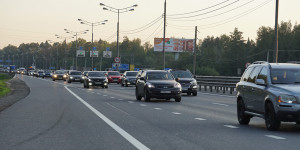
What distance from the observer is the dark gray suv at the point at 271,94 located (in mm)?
11469

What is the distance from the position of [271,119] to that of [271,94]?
56 cm

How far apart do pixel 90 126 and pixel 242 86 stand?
4.17 m

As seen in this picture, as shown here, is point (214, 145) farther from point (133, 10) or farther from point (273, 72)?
point (133, 10)

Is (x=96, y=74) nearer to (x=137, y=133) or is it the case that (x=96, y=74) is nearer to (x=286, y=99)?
(x=137, y=133)

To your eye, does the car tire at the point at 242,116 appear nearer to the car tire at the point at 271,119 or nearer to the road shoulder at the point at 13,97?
the car tire at the point at 271,119

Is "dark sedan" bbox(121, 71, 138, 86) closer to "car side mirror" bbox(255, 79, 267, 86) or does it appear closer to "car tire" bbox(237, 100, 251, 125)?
"car tire" bbox(237, 100, 251, 125)

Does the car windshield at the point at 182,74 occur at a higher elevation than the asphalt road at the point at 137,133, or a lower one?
higher

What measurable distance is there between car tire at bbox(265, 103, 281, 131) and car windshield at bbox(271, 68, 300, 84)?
2.28ft

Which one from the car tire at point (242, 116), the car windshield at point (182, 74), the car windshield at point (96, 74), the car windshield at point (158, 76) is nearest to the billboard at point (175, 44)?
the car windshield at point (96, 74)

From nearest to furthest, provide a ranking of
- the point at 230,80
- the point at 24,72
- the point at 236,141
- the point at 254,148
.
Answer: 1. the point at 254,148
2. the point at 236,141
3. the point at 230,80
4. the point at 24,72

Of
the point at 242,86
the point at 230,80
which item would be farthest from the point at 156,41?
the point at 242,86

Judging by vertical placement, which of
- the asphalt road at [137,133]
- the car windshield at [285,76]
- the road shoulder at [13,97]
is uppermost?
the car windshield at [285,76]

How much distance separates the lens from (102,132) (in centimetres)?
1156

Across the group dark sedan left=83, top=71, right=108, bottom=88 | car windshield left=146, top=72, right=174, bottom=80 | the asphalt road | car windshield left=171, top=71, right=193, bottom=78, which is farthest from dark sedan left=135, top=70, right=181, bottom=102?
dark sedan left=83, top=71, right=108, bottom=88
